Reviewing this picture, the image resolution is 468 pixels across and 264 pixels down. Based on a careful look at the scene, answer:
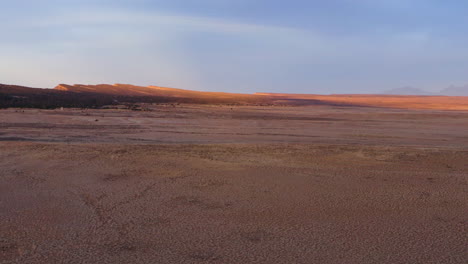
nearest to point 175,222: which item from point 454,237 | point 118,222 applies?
point 118,222

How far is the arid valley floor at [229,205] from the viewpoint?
520 cm

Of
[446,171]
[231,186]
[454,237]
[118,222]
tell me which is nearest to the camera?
[454,237]

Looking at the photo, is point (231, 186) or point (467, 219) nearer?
point (467, 219)

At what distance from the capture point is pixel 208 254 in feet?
16.7

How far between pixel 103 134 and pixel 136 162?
6.66m

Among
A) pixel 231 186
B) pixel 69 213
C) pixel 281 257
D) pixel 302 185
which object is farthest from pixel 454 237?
pixel 69 213

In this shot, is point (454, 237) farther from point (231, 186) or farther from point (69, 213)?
point (69, 213)

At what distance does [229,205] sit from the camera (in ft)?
23.1

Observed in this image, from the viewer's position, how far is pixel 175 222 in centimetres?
620

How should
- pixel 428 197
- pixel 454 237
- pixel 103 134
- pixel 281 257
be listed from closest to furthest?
1. pixel 281 257
2. pixel 454 237
3. pixel 428 197
4. pixel 103 134

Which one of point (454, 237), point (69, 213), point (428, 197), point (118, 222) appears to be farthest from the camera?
point (428, 197)

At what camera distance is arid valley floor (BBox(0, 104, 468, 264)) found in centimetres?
520

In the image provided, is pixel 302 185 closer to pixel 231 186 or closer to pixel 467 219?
pixel 231 186

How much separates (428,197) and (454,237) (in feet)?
6.65
